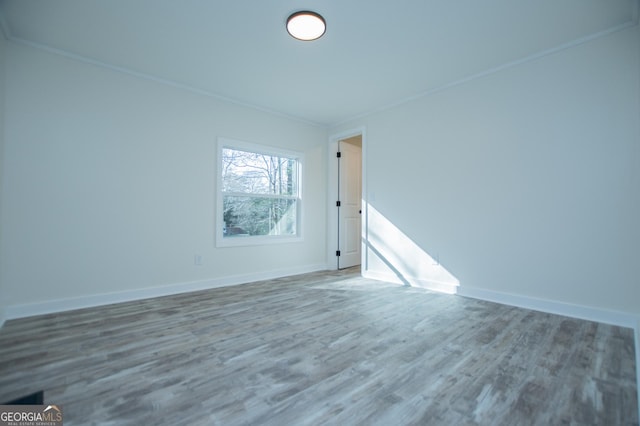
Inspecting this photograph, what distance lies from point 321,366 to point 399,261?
8.16 feet

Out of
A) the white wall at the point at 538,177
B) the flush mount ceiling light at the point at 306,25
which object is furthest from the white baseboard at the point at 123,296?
the flush mount ceiling light at the point at 306,25

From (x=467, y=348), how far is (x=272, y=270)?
2.88 meters

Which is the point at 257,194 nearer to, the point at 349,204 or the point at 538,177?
the point at 349,204

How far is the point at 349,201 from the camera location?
5285 mm

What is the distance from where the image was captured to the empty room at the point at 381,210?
1.58 m

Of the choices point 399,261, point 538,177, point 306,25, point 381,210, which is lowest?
point 399,261

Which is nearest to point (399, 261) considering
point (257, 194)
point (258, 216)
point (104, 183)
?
point (258, 216)

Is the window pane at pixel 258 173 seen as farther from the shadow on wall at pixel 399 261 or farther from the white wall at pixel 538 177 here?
the white wall at pixel 538 177

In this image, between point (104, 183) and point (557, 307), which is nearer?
point (557, 307)

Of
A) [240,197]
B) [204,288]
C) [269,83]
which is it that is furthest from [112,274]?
[269,83]

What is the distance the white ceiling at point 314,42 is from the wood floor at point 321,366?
8.15 feet

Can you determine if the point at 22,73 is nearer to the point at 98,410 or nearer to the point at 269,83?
the point at 269,83

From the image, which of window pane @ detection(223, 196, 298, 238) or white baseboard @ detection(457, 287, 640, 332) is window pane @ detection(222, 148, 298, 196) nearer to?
window pane @ detection(223, 196, 298, 238)

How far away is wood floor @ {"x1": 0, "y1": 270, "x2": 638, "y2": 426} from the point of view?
1356 mm
